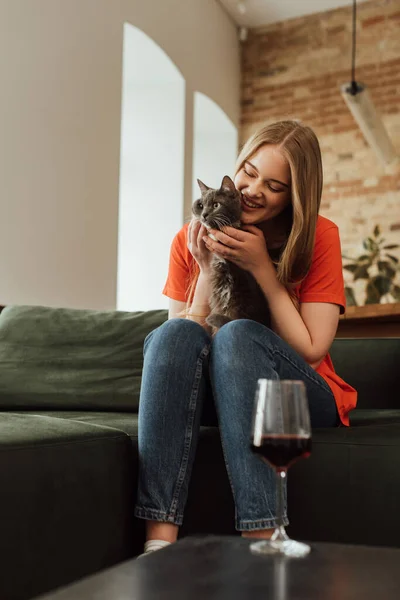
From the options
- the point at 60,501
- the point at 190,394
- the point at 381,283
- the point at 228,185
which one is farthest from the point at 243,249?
the point at 381,283

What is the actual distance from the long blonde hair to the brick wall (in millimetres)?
3928

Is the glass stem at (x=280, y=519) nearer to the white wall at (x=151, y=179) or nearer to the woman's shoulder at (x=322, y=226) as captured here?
the woman's shoulder at (x=322, y=226)

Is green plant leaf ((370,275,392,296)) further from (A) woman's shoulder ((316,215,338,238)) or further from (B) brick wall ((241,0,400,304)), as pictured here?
(A) woman's shoulder ((316,215,338,238))

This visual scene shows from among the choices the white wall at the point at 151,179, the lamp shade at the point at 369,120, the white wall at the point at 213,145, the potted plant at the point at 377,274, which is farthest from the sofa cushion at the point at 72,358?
the white wall at the point at 213,145

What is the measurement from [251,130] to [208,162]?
1.92 feet

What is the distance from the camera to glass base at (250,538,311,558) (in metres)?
0.82

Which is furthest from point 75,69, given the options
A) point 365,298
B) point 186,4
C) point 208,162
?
point 365,298

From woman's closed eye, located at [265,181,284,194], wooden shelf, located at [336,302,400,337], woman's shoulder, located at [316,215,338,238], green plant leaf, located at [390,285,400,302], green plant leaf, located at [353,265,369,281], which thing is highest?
green plant leaf, located at [353,265,369,281]

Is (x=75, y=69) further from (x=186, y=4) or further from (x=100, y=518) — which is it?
(x=100, y=518)

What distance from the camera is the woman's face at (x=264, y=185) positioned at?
5.87ft

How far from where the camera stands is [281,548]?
2.74 feet

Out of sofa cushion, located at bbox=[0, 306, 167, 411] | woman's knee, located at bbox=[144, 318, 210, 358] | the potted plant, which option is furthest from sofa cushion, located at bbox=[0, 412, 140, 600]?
the potted plant

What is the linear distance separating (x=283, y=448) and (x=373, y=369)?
4.95ft

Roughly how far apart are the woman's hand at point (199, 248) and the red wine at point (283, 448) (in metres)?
1.00
